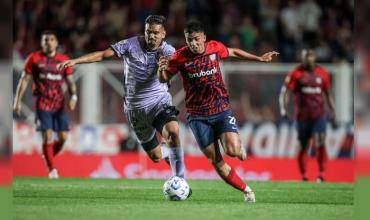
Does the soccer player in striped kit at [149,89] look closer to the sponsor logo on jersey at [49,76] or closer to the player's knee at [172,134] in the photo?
the player's knee at [172,134]

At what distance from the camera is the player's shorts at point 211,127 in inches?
363

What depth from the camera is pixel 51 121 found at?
1431 cm

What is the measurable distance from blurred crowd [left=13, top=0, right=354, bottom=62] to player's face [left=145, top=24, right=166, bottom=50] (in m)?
8.17

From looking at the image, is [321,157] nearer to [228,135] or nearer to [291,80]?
[291,80]

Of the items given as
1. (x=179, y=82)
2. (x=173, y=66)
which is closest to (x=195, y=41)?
(x=173, y=66)

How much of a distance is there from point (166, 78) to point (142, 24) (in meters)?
10.6

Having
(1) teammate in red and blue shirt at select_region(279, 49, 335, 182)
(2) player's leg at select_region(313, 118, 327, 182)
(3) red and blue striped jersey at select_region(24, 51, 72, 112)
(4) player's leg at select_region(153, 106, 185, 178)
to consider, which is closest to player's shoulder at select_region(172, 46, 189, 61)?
(4) player's leg at select_region(153, 106, 185, 178)

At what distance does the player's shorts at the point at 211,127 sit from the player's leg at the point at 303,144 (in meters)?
6.45

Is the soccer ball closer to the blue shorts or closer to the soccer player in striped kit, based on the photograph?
the soccer player in striped kit

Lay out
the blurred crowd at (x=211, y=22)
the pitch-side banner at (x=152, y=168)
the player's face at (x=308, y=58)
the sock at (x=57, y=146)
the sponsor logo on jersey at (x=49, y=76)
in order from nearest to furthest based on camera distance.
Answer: the sponsor logo on jersey at (x=49, y=76)
the sock at (x=57, y=146)
the player's face at (x=308, y=58)
the pitch-side banner at (x=152, y=168)
the blurred crowd at (x=211, y=22)

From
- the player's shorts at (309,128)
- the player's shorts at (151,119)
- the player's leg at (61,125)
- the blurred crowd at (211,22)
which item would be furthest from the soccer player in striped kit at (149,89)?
the blurred crowd at (211,22)

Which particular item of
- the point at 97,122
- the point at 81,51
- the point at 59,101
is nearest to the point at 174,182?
the point at 59,101

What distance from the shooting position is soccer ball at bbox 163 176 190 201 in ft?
30.6

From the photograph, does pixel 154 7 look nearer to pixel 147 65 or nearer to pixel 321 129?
pixel 321 129
